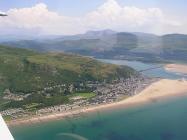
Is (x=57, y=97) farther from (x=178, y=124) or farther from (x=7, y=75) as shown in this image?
(x=178, y=124)

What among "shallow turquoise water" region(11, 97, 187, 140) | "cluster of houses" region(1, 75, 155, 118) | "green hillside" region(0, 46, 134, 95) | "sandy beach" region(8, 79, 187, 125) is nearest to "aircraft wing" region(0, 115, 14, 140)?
"shallow turquoise water" region(11, 97, 187, 140)

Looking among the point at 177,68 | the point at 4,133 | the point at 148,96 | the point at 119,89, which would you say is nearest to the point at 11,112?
the point at 119,89

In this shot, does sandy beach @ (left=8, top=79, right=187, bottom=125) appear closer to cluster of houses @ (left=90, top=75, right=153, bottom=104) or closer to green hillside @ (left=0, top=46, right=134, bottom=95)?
cluster of houses @ (left=90, top=75, right=153, bottom=104)

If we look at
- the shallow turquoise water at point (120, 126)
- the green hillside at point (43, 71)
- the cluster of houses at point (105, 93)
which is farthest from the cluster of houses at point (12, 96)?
the shallow turquoise water at point (120, 126)

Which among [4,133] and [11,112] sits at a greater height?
[4,133]

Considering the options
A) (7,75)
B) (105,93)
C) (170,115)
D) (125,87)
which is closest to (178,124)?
(170,115)

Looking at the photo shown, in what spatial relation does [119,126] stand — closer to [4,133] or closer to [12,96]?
[12,96]
